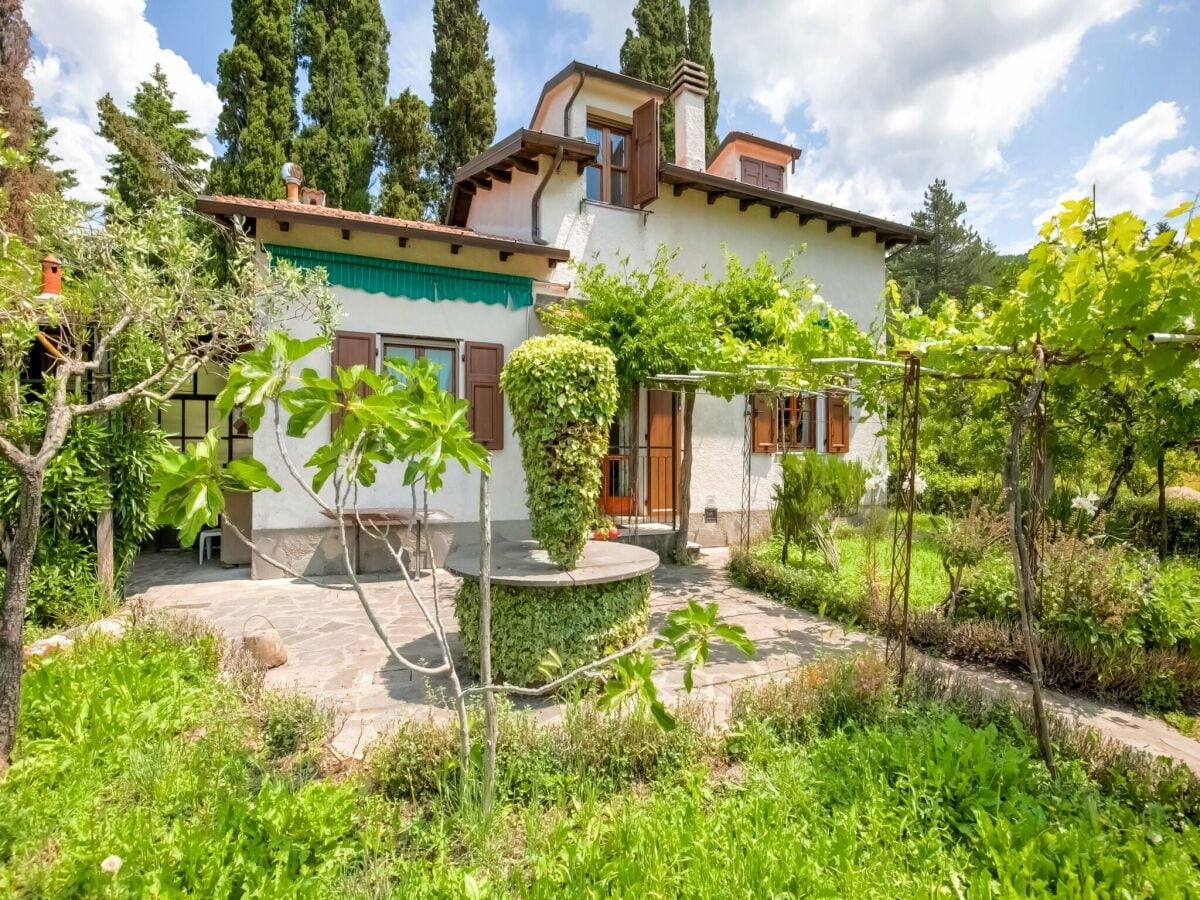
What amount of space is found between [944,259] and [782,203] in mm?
26397

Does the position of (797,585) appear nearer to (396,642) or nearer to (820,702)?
(820,702)

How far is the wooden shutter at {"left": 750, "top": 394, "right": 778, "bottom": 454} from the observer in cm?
1133

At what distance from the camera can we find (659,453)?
10812 millimetres

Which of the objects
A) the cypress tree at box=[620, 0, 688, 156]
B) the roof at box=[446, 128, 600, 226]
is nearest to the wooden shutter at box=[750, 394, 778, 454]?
the roof at box=[446, 128, 600, 226]

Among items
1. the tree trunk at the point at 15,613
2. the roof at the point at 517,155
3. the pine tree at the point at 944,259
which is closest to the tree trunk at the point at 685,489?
the roof at the point at 517,155

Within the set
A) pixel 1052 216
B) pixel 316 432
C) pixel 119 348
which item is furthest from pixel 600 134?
pixel 1052 216

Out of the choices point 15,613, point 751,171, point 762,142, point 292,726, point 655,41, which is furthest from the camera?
point 655,41

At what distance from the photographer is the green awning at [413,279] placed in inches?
320

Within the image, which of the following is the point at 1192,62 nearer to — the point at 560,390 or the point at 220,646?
the point at 560,390

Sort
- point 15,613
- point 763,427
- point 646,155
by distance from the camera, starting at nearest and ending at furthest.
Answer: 1. point 15,613
2. point 646,155
3. point 763,427

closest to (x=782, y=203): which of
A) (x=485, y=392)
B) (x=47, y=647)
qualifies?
(x=485, y=392)

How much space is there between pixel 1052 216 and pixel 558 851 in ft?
13.8

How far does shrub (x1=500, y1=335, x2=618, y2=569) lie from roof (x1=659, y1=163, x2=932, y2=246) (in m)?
7.20

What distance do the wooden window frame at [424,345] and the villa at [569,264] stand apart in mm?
31
